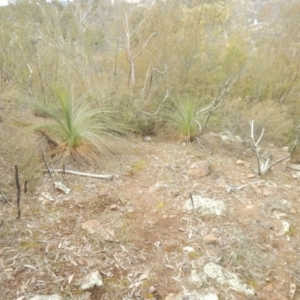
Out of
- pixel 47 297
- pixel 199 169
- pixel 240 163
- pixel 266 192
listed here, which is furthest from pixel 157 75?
pixel 47 297

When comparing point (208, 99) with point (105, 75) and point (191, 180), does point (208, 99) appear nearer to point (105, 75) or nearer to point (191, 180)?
point (105, 75)

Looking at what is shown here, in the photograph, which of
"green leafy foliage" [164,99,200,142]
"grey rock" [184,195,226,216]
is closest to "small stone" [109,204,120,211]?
"grey rock" [184,195,226,216]

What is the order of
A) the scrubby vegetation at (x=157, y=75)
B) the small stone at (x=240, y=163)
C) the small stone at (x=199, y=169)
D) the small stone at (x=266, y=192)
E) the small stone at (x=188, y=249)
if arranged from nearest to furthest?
the small stone at (x=188, y=249)
the small stone at (x=266, y=192)
the small stone at (x=199, y=169)
the scrubby vegetation at (x=157, y=75)
the small stone at (x=240, y=163)

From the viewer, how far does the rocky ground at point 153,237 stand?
1691mm

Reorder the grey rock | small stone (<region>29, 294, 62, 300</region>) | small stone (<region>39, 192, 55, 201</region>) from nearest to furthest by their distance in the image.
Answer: small stone (<region>29, 294, 62, 300</region>), small stone (<region>39, 192, 55, 201</region>), the grey rock

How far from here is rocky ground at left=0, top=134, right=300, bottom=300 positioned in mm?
1691

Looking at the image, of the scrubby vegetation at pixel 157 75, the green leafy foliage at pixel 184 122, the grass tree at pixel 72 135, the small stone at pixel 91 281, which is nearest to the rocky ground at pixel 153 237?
the small stone at pixel 91 281

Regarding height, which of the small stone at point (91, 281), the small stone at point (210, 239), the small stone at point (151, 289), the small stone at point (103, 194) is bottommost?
the small stone at point (210, 239)

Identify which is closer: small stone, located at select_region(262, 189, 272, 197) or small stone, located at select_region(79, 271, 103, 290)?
small stone, located at select_region(79, 271, 103, 290)

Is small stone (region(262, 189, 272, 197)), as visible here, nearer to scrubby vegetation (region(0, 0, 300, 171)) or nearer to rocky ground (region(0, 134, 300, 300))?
rocky ground (region(0, 134, 300, 300))

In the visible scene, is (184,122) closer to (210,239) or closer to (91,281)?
(210,239)

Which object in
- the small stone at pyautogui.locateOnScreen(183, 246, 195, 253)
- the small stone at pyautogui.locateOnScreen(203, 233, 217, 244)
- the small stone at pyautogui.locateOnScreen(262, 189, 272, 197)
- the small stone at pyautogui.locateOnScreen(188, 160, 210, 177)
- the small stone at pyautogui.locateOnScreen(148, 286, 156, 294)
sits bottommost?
the small stone at pyautogui.locateOnScreen(262, 189, 272, 197)

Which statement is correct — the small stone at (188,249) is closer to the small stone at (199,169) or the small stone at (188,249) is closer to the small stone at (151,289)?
the small stone at (151,289)

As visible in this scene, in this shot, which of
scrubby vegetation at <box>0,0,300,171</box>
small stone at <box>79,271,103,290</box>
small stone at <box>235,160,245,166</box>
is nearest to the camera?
small stone at <box>79,271,103,290</box>
